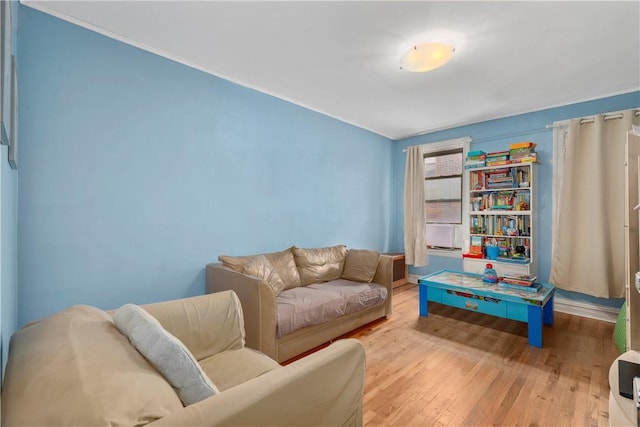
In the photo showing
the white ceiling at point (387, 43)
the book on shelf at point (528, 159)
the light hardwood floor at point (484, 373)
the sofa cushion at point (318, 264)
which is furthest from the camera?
the book on shelf at point (528, 159)

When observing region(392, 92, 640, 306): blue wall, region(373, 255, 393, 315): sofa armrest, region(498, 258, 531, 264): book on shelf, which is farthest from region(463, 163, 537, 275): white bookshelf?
region(373, 255, 393, 315): sofa armrest

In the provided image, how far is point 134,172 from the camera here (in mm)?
2330

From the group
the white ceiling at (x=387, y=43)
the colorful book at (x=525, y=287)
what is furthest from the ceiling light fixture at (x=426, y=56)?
the colorful book at (x=525, y=287)

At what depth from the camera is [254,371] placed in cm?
145

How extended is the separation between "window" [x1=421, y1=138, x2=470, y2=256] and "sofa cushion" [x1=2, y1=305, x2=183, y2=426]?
4516 mm

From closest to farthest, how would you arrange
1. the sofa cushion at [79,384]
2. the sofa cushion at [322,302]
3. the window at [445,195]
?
the sofa cushion at [79,384] < the sofa cushion at [322,302] < the window at [445,195]

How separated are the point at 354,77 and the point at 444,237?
10.1 ft

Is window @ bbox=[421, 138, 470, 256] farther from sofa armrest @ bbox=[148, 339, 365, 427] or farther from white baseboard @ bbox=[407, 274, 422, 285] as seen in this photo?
sofa armrest @ bbox=[148, 339, 365, 427]

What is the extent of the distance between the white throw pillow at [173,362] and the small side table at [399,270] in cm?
403

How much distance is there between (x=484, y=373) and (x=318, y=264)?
183cm

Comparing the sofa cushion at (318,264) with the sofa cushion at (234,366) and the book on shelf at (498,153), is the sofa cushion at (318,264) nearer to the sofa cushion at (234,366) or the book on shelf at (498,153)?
the sofa cushion at (234,366)

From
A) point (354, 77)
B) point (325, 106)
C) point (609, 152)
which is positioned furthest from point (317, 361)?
point (609, 152)

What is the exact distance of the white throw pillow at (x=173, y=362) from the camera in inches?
35.8

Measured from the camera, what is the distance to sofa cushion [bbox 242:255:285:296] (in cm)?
264
